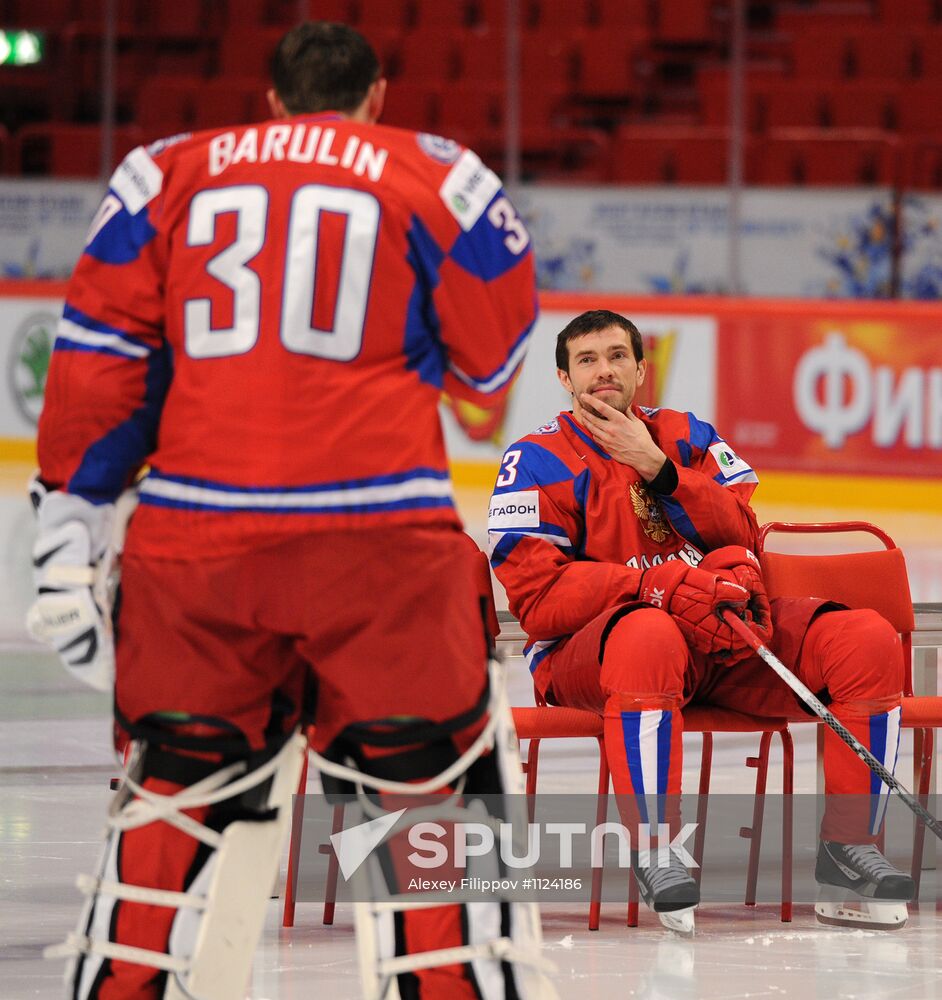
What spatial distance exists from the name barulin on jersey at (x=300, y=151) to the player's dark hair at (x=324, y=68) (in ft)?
0.29

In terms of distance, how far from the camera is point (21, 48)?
12.3 meters

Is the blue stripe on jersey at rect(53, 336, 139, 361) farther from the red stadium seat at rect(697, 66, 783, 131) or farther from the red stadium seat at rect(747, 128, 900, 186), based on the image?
the red stadium seat at rect(697, 66, 783, 131)

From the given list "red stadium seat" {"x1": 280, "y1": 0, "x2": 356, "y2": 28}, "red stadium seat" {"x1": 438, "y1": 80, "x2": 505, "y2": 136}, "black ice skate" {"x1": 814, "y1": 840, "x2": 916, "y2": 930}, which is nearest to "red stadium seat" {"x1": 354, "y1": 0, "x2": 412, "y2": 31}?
"red stadium seat" {"x1": 280, "y1": 0, "x2": 356, "y2": 28}

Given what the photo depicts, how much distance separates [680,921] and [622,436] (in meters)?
0.87

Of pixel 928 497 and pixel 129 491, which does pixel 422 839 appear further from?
pixel 928 497

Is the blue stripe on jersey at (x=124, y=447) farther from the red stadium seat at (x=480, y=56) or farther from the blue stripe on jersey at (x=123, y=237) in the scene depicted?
the red stadium seat at (x=480, y=56)

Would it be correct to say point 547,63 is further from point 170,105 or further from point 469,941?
point 469,941

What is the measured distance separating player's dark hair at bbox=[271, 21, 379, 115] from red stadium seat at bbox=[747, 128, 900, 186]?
8.45 metres

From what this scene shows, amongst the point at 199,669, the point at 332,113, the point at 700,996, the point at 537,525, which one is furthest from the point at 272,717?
the point at 537,525

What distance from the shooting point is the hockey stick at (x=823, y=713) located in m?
3.27

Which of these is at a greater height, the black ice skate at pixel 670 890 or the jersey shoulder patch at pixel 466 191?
the jersey shoulder patch at pixel 466 191

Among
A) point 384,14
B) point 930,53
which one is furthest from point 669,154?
A: point 384,14

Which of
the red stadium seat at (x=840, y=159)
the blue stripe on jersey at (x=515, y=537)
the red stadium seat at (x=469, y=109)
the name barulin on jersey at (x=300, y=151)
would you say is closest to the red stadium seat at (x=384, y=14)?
the red stadium seat at (x=469, y=109)

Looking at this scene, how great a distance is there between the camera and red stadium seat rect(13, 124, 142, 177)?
10.7 m
